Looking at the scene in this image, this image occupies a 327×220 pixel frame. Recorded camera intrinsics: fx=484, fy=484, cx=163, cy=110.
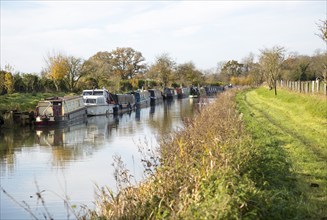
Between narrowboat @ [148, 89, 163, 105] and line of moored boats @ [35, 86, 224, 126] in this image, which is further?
narrowboat @ [148, 89, 163, 105]

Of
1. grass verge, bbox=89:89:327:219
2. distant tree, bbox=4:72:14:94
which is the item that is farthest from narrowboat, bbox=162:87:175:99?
grass verge, bbox=89:89:327:219

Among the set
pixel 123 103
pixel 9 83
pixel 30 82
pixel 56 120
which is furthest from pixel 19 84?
pixel 56 120

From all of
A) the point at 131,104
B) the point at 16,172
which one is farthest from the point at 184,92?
the point at 16,172

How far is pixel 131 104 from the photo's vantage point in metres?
51.5

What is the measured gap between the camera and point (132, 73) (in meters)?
89.1

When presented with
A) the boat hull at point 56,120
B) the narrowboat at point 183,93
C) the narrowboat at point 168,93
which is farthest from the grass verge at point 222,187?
the narrowboat at point 183,93

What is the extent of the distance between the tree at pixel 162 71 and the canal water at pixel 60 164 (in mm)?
52407

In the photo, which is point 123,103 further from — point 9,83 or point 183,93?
point 183,93

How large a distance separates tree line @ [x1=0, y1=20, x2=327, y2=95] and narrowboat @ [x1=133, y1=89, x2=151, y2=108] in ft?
12.5

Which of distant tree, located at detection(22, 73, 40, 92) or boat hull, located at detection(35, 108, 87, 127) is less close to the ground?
distant tree, located at detection(22, 73, 40, 92)

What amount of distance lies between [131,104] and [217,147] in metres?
43.4

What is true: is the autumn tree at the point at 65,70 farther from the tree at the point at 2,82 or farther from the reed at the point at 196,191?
the reed at the point at 196,191

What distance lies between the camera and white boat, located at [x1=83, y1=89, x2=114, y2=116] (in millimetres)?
41250

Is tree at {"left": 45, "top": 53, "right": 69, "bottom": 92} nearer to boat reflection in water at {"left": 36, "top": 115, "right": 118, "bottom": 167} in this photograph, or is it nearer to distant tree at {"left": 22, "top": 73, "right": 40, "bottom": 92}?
distant tree at {"left": 22, "top": 73, "right": 40, "bottom": 92}
